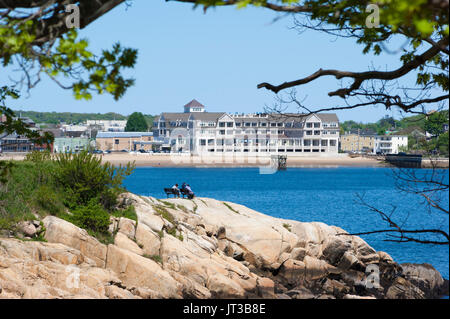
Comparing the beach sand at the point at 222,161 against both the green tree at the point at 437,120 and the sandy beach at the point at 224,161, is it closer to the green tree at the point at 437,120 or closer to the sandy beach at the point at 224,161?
the sandy beach at the point at 224,161

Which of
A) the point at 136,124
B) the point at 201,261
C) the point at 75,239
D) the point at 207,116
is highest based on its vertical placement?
the point at 207,116

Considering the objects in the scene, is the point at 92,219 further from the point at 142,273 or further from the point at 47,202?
the point at 142,273

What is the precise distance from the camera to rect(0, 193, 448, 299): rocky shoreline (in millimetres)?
15750

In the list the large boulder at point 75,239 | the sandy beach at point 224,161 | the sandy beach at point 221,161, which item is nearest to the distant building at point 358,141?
the sandy beach at point 221,161

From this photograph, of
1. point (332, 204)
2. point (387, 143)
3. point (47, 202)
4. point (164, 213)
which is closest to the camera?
point (47, 202)

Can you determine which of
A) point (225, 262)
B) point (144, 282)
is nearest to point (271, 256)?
point (225, 262)

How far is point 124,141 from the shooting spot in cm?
16362

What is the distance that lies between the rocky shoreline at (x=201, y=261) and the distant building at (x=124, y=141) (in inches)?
5224

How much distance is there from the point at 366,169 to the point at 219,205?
473ft

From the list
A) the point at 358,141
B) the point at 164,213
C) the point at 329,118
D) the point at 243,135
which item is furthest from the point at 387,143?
the point at 164,213

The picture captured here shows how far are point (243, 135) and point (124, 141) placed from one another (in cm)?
4022
